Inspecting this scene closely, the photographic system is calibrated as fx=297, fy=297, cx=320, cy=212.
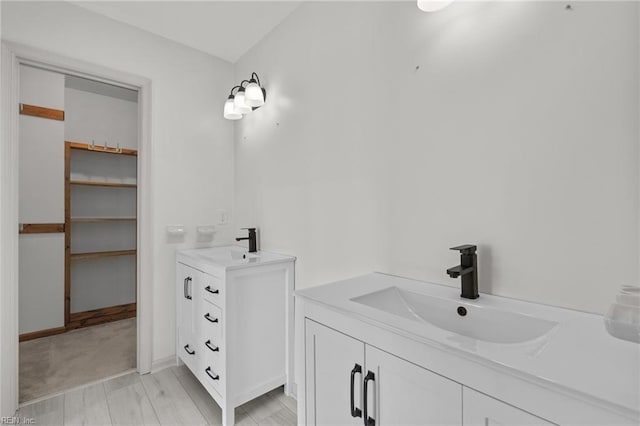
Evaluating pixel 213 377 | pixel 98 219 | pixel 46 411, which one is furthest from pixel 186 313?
pixel 98 219

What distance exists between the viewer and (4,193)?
166 cm

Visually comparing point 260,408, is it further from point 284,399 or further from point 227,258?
point 227,258

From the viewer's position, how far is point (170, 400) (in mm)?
1835

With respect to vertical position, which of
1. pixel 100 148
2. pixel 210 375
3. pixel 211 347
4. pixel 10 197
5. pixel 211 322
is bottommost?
pixel 210 375

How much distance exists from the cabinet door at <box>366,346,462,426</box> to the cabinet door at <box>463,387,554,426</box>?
19 mm

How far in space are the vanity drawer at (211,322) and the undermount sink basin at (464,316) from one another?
98 cm

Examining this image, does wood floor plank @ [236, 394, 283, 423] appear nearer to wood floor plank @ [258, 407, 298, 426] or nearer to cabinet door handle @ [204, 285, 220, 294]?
wood floor plank @ [258, 407, 298, 426]

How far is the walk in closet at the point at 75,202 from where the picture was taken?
8.61 ft

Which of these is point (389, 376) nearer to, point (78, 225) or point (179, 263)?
point (179, 263)

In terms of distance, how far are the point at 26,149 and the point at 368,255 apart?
3.14 meters

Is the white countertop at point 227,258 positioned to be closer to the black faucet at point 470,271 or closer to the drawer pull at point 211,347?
the drawer pull at point 211,347

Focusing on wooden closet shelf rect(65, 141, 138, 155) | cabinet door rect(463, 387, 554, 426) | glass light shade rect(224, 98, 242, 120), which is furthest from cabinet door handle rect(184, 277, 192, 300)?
wooden closet shelf rect(65, 141, 138, 155)

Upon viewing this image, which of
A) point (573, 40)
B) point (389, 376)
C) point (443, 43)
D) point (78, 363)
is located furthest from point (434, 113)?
point (78, 363)

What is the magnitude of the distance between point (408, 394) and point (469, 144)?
0.88m
